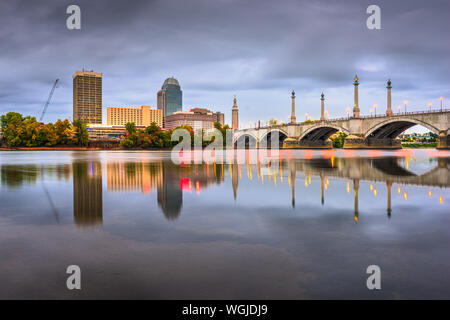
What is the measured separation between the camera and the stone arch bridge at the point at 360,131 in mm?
86750

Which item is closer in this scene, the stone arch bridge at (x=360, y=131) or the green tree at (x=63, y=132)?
the stone arch bridge at (x=360, y=131)

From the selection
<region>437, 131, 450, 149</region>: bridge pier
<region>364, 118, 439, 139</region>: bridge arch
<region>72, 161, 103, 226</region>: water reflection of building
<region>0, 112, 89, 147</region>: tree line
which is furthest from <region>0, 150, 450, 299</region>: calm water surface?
<region>0, 112, 89, 147</region>: tree line

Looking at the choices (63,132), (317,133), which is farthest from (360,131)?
(63,132)

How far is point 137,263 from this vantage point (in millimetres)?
5523

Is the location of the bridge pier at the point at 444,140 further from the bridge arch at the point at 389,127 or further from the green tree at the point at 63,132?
the green tree at the point at 63,132

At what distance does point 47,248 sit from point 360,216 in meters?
7.35

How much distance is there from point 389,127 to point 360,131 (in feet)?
27.8

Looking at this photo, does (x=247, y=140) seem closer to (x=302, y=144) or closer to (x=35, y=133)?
(x=302, y=144)

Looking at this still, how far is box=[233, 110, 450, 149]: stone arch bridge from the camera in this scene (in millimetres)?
86750

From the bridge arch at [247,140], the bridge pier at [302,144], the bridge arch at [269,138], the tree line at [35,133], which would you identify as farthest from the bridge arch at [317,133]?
the tree line at [35,133]

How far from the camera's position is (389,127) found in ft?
349

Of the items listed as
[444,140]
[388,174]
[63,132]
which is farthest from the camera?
[63,132]
